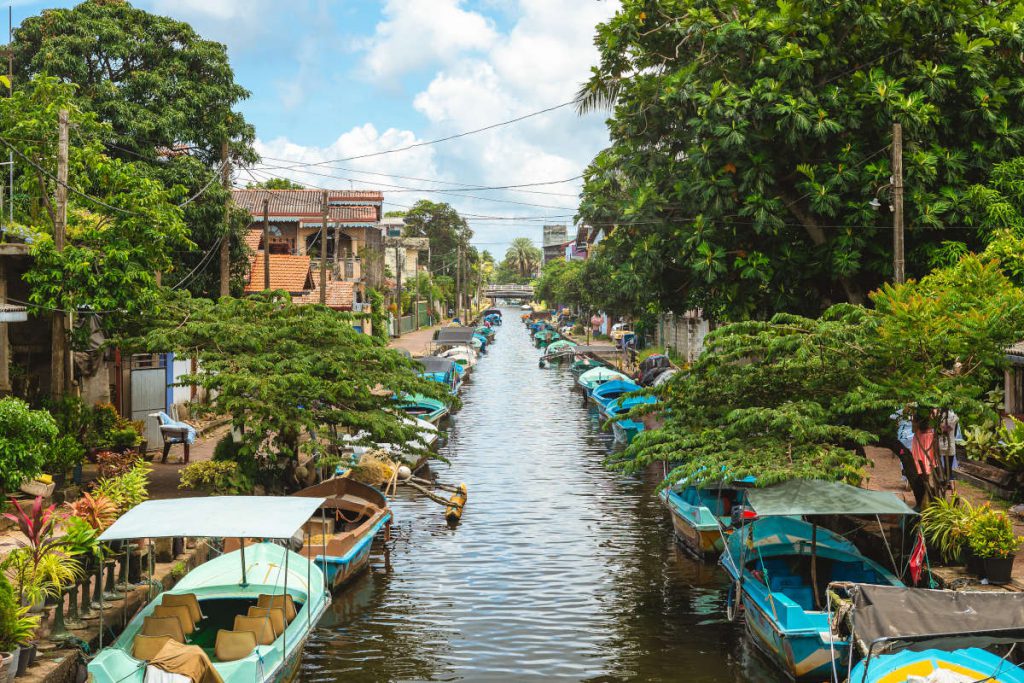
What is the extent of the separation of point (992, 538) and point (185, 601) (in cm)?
1185

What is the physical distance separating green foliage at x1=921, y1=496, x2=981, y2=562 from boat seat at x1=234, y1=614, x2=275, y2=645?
10.1 meters

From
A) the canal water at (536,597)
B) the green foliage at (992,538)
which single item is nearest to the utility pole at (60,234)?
the canal water at (536,597)

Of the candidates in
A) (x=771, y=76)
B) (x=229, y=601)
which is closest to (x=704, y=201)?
(x=771, y=76)

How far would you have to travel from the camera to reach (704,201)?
2617 centimetres

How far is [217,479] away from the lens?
68.4 ft

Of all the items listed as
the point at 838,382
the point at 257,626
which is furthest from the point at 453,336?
the point at 257,626

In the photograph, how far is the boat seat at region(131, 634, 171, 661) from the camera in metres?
12.7

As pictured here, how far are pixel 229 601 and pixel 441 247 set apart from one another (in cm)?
13464

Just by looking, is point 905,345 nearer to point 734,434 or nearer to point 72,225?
point 734,434

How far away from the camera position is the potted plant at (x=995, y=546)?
15.6 metres

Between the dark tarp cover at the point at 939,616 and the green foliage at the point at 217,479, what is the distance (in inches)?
525

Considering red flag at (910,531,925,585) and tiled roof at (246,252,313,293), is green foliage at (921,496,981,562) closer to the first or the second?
red flag at (910,531,925,585)

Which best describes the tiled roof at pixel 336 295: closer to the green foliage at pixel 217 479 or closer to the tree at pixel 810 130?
the tree at pixel 810 130

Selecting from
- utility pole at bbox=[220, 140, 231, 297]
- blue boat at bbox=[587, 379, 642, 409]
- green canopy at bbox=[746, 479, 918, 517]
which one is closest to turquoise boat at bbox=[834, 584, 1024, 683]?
green canopy at bbox=[746, 479, 918, 517]
